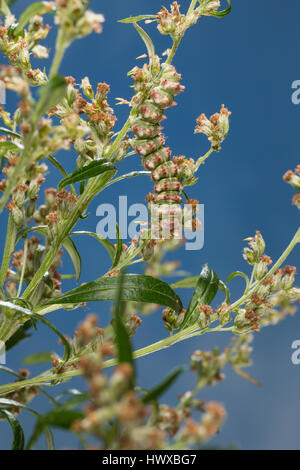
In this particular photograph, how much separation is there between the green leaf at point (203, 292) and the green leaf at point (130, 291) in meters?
0.06

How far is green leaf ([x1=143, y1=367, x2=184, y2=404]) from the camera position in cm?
54

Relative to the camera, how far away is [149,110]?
107 cm

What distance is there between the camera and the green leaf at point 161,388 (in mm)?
544

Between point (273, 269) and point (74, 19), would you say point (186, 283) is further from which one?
point (74, 19)

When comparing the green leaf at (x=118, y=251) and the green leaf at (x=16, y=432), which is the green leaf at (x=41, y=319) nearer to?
the green leaf at (x=16, y=432)

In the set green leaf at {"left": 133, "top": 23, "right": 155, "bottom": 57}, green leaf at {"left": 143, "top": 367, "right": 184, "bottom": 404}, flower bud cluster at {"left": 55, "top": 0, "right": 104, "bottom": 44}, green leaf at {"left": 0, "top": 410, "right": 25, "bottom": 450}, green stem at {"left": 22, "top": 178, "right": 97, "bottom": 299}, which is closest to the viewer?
green leaf at {"left": 143, "top": 367, "right": 184, "bottom": 404}

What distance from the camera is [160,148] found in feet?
3.58

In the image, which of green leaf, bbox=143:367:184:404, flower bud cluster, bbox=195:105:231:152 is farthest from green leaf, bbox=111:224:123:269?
green leaf, bbox=143:367:184:404

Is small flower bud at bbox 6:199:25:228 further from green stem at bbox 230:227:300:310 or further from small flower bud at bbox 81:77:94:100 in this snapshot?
green stem at bbox 230:227:300:310

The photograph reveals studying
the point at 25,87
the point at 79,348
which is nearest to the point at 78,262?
the point at 79,348

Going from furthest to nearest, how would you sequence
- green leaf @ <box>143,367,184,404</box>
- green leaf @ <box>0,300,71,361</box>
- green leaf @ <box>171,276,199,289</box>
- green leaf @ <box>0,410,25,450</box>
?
green leaf @ <box>171,276,199,289</box> → green leaf @ <box>0,410,25,450</box> → green leaf @ <box>0,300,71,361</box> → green leaf @ <box>143,367,184,404</box>

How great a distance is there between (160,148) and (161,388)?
25.0 inches

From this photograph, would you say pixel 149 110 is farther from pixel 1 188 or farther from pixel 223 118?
pixel 1 188

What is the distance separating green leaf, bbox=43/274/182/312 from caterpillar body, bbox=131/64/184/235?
0.39ft
